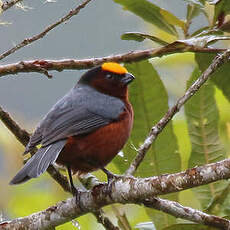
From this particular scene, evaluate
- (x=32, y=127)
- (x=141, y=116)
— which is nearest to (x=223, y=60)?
(x=141, y=116)

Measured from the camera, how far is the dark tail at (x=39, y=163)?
347 cm

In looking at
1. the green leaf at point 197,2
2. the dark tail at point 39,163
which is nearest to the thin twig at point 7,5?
the dark tail at point 39,163

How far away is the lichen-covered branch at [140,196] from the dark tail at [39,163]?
0.21 m

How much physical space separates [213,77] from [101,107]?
755 mm

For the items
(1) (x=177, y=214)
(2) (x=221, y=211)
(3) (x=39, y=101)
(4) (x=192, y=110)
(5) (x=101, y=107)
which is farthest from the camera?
(3) (x=39, y=101)

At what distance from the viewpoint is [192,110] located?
3846 mm

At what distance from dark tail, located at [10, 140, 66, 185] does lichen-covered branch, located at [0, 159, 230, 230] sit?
21cm

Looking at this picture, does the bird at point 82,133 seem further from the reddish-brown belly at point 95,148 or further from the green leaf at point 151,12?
the green leaf at point 151,12

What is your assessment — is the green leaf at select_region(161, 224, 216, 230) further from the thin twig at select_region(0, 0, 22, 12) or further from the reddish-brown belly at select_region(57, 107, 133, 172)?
the thin twig at select_region(0, 0, 22, 12)

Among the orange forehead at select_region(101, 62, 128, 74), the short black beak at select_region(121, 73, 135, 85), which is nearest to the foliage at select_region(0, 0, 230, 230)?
the short black beak at select_region(121, 73, 135, 85)

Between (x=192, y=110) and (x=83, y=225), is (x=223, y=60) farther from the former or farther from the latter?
(x=83, y=225)

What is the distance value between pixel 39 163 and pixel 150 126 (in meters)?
0.72

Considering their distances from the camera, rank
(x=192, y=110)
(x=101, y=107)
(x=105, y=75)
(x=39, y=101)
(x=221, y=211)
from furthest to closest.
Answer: (x=39, y=101) → (x=105, y=75) → (x=101, y=107) → (x=192, y=110) → (x=221, y=211)

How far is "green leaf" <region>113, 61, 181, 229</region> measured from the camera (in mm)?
3824
